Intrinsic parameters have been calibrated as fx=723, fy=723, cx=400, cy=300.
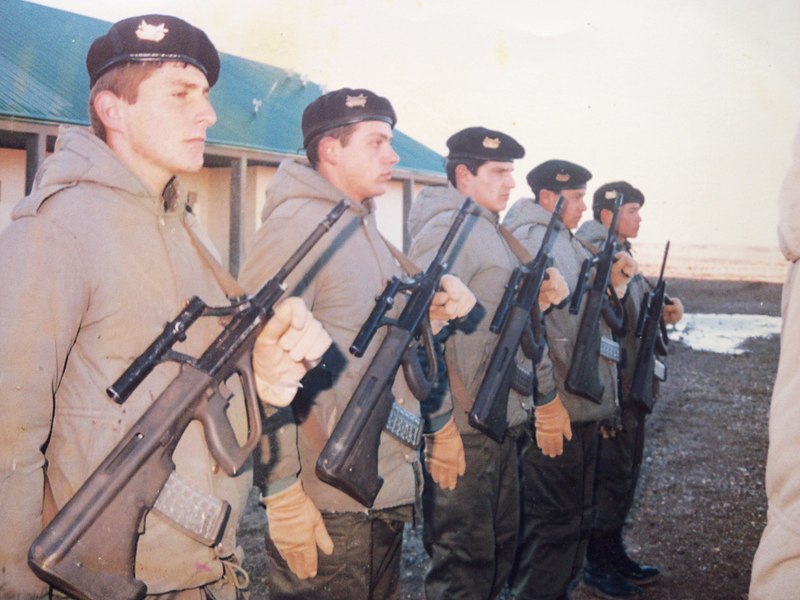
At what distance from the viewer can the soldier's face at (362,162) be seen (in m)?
3.10

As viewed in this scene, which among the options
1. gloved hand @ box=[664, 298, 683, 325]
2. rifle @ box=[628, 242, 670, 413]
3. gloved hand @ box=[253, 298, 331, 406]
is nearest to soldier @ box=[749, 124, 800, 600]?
gloved hand @ box=[253, 298, 331, 406]

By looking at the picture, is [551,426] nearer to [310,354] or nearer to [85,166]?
[310,354]

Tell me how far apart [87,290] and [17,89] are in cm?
912

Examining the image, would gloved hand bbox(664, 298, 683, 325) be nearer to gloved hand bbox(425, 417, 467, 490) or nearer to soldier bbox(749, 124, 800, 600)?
gloved hand bbox(425, 417, 467, 490)

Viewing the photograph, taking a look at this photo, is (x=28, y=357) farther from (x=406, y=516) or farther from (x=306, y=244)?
(x=406, y=516)

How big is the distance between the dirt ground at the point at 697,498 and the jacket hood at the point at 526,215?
227 centimetres

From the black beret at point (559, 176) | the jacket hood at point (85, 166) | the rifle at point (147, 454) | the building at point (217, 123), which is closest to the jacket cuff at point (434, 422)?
the rifle at point (147, 454)

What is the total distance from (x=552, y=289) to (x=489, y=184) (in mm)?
727

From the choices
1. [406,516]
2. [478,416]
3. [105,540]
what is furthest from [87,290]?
[478,416]

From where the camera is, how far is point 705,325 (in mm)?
18469

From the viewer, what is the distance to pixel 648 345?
17.7 ft

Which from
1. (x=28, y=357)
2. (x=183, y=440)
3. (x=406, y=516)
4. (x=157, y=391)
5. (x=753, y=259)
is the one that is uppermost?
(x=28, y=357)

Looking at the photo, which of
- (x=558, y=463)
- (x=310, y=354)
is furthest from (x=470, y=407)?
(x=310, y=354)

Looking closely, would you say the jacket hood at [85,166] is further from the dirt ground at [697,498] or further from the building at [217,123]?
the building at [217,123]
